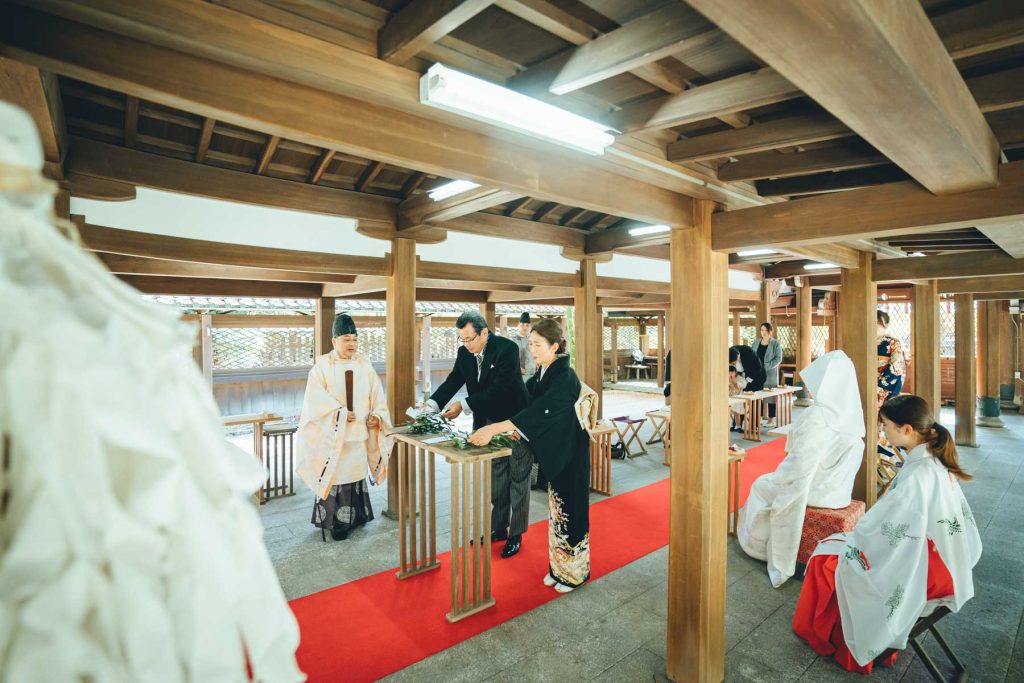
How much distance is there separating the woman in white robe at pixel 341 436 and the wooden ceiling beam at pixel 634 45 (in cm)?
344

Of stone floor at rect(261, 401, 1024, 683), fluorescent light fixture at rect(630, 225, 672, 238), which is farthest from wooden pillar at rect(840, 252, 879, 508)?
fluorescent light fixture at rect(630, 225, 672, 238)

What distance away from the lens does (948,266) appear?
186 inches

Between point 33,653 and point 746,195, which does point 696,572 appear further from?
point 33,653

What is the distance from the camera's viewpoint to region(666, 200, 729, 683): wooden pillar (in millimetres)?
2684

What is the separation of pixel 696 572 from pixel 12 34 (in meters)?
3.30

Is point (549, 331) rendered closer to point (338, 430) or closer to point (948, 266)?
point (338, 430)

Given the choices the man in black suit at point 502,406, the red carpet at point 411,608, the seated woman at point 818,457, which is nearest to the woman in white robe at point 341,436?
the man in black suit at point 502,406

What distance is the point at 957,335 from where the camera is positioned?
8.30 m

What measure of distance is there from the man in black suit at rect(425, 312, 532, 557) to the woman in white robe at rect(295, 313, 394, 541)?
78cm

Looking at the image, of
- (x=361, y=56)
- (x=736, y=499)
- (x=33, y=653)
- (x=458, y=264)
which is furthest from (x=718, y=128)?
(x=458, y=264)

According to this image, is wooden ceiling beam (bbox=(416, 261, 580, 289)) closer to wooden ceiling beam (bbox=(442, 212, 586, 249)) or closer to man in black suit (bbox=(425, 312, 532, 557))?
wooden ceiling beam (bbox=(442, 212, 586, 249))

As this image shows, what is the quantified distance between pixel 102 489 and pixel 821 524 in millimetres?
4482

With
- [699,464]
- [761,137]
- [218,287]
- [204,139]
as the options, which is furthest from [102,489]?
[218,287]

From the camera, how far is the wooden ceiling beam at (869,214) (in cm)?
203
